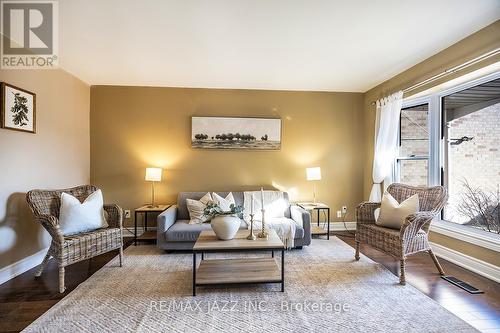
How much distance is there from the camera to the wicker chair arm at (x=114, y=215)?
2865 mm

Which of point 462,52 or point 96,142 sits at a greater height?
point 462,52

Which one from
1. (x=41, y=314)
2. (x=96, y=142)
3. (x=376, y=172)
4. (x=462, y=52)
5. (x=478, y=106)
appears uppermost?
(x=462, y=52)

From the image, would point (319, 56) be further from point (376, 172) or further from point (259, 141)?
point (376, 172)

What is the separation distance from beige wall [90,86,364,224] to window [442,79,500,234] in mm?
1441

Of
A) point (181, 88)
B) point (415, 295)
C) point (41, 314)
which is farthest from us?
point (181, 88)

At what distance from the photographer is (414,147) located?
348 cm

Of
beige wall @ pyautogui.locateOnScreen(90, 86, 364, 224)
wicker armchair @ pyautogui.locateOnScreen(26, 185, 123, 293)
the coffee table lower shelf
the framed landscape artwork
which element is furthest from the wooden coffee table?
the framed landscape artwork

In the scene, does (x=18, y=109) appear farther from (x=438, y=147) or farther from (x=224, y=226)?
(x=438, y=147)

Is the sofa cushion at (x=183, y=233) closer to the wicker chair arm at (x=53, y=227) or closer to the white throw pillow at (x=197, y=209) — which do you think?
the white throw pillow at (x=197, y=209)

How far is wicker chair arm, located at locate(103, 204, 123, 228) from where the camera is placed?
2865mm

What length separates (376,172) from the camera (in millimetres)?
3787

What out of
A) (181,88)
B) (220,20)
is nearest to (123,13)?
(220,20)

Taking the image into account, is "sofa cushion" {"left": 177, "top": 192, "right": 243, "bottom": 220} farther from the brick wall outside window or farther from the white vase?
the brick wall outside window

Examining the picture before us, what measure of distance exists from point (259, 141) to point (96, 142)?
2.69 metres
